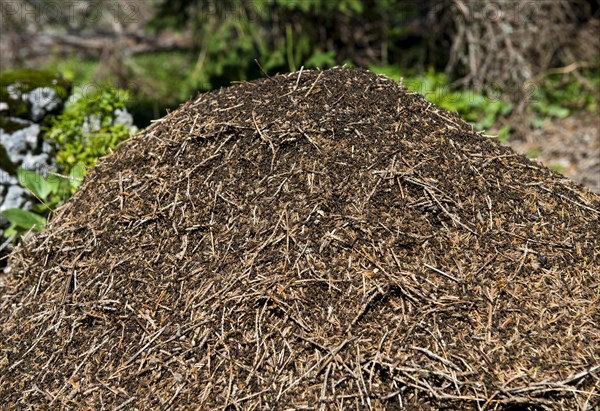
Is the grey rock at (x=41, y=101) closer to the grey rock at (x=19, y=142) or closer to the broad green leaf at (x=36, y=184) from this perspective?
the grey rock at (x=19, y=142)

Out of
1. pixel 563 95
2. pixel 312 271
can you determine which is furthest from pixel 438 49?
pixel 312 271

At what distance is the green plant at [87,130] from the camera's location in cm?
412

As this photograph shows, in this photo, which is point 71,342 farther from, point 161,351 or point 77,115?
point 77,115

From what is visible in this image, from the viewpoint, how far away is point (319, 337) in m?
2.29

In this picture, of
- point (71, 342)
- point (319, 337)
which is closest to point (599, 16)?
point (319, 337)

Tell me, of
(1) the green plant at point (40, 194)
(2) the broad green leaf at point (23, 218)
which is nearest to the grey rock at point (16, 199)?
(1) the green plant at point (40, 194)

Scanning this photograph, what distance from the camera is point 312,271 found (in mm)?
2438

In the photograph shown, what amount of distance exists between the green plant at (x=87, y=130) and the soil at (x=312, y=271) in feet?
3.11

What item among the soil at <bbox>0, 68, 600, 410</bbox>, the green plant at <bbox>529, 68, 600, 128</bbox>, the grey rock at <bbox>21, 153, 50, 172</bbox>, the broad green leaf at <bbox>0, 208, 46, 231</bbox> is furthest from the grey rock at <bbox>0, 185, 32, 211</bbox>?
the green plant at <bbox>529, 68, 600, 128</bbox>

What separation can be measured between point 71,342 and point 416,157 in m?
1.73

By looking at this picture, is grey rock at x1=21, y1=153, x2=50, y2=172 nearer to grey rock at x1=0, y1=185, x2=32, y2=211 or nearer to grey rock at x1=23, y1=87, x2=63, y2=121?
grey rock at x1=0, y1=185, x2=32, y2=211

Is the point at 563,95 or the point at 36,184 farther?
the point at 563,95

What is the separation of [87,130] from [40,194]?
0.64 metres

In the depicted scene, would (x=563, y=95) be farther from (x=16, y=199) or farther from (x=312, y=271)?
(x=16, y=199)
